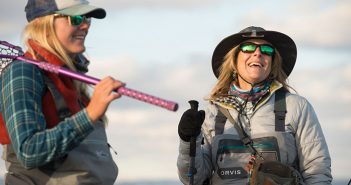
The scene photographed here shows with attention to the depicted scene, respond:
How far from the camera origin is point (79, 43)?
5.70 meters

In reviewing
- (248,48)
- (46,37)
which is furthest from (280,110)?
(46,37)

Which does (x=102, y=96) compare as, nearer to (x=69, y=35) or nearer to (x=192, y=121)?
(x=69, y=35)

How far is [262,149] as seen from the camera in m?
8.59

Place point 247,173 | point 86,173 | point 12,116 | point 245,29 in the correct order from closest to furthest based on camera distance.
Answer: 1. point 12,116
2. point 86,173
3. point 247,173
4. point 245,29

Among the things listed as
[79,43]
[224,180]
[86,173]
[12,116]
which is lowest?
[224,180]

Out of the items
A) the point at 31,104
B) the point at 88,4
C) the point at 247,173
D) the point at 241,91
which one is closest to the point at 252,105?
the point at 241,91

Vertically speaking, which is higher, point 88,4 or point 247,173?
point 88,4

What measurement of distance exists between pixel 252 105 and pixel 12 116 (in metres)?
4.21

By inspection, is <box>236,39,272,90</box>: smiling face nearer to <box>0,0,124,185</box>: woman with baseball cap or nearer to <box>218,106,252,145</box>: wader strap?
<box>218,106,252,145</box>: wader strap

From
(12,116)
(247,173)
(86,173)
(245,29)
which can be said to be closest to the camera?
(12,116)

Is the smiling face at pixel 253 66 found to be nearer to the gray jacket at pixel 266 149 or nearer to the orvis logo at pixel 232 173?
the gray jacket at pixel 266 149

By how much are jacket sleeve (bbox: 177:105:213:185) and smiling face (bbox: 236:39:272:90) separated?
2.24 feet

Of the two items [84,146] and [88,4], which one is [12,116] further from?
[88,4]

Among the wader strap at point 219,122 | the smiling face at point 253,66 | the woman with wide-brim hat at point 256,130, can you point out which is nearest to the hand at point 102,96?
the woman with wide-brim hat at point 256,130
